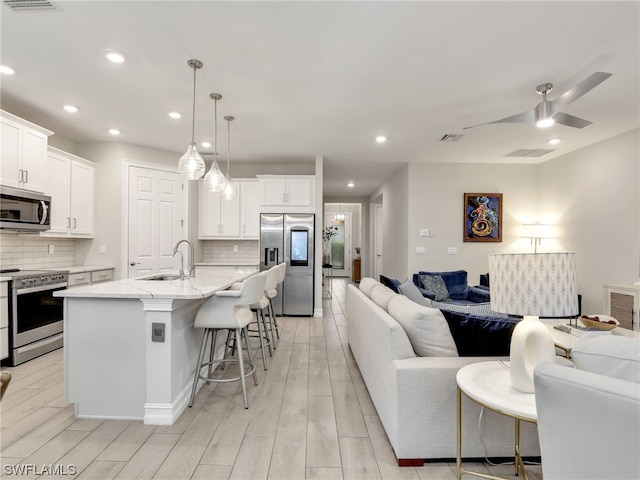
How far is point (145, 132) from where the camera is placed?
4.38m

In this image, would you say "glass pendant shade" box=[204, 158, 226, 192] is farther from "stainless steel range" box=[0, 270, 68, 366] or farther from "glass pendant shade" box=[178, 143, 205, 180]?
"stainless steel range" box=[0, 270, 68, 366]

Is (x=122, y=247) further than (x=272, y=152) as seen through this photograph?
No

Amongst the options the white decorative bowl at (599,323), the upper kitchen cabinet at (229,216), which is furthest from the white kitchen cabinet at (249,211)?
the white decorative bowl at (599,323)

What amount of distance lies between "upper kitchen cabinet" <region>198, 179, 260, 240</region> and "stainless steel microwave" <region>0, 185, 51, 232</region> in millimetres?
2348

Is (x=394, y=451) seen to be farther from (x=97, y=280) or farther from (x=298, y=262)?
(x=97, y=280)

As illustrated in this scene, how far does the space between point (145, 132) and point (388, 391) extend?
429cm

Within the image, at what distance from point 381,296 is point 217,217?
3.95 meters

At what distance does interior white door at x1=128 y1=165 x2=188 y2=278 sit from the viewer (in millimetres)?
4867

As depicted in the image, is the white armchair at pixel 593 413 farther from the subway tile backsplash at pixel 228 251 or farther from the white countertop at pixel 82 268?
the subway tile backsplash at pixel 228 251

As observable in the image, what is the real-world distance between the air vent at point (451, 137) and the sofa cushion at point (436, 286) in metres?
1.96

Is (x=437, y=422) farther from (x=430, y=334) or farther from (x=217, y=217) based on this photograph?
(x=217, y=217)

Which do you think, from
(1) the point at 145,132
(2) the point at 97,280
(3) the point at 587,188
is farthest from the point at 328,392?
(3) the point at 587,188

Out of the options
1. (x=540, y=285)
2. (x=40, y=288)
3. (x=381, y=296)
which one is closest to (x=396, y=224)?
(x=381, y=296)

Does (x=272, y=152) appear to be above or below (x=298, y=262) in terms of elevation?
above
